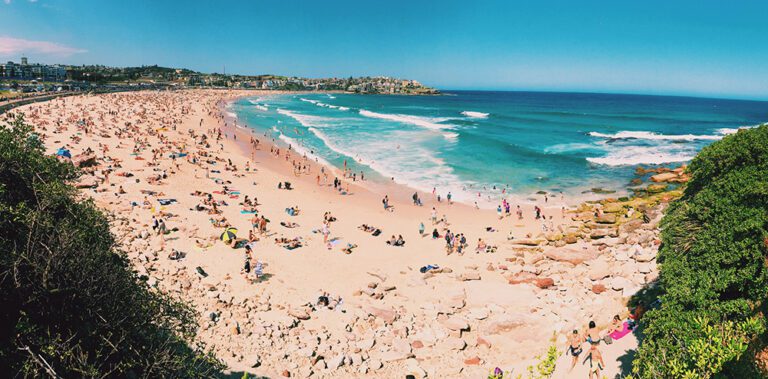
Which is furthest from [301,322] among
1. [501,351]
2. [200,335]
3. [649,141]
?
[649,141]

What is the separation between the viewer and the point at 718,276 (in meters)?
7.80

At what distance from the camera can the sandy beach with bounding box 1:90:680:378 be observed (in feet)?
35.9

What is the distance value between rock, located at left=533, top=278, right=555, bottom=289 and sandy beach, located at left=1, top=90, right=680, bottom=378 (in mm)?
48

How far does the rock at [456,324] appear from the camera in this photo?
12.0m

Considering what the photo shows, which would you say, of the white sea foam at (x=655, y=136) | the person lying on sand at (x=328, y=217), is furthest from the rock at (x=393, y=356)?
the white sea foam at (x=655, y=136)

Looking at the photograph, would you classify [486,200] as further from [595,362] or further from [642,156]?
[642,156]

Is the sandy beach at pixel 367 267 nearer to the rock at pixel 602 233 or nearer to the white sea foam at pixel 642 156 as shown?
the rock at pixel 602 233

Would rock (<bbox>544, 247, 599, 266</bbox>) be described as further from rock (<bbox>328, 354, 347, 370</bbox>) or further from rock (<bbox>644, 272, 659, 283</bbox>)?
rock (<bbox>328, 354, 347, 370</bbox>)

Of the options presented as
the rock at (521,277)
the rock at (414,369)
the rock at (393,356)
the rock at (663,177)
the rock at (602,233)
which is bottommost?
the rock at (414,369)

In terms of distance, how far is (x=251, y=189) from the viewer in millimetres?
27484

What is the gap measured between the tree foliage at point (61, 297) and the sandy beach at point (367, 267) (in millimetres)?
1477

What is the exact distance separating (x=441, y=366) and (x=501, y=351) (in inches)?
75.6

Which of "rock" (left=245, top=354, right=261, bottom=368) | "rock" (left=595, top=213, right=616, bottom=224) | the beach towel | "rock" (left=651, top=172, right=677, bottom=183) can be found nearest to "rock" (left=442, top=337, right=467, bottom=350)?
the beach towel

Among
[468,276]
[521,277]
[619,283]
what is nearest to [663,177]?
[619,283]
